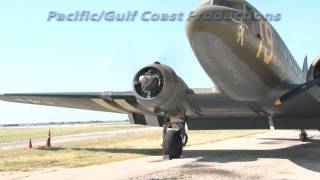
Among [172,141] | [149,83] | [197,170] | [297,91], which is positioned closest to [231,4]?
[297,91]

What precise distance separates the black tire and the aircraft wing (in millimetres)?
2593

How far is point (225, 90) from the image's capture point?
1308 cm

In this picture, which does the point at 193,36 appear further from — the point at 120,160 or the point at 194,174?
the point at 120,160

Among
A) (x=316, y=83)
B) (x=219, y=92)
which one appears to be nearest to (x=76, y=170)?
(x=219, y=92)

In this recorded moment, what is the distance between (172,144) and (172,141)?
0.13 meters

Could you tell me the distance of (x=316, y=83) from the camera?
478 inches

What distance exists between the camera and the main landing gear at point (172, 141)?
14648mm

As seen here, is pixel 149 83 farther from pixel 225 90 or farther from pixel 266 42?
pixel 266 42

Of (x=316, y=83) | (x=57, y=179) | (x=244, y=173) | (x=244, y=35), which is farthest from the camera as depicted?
(x=316, y=83)

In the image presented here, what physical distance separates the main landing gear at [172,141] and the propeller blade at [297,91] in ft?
12.5

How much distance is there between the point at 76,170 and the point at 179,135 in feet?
16.5

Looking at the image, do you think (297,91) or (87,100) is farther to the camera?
(87,100)

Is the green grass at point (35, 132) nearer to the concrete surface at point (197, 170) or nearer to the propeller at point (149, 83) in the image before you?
the propeller at point (149, 83)

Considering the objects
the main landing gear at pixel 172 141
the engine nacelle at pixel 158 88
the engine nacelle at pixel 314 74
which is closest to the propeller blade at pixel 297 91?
the engine nacelle at pixel 314 74
